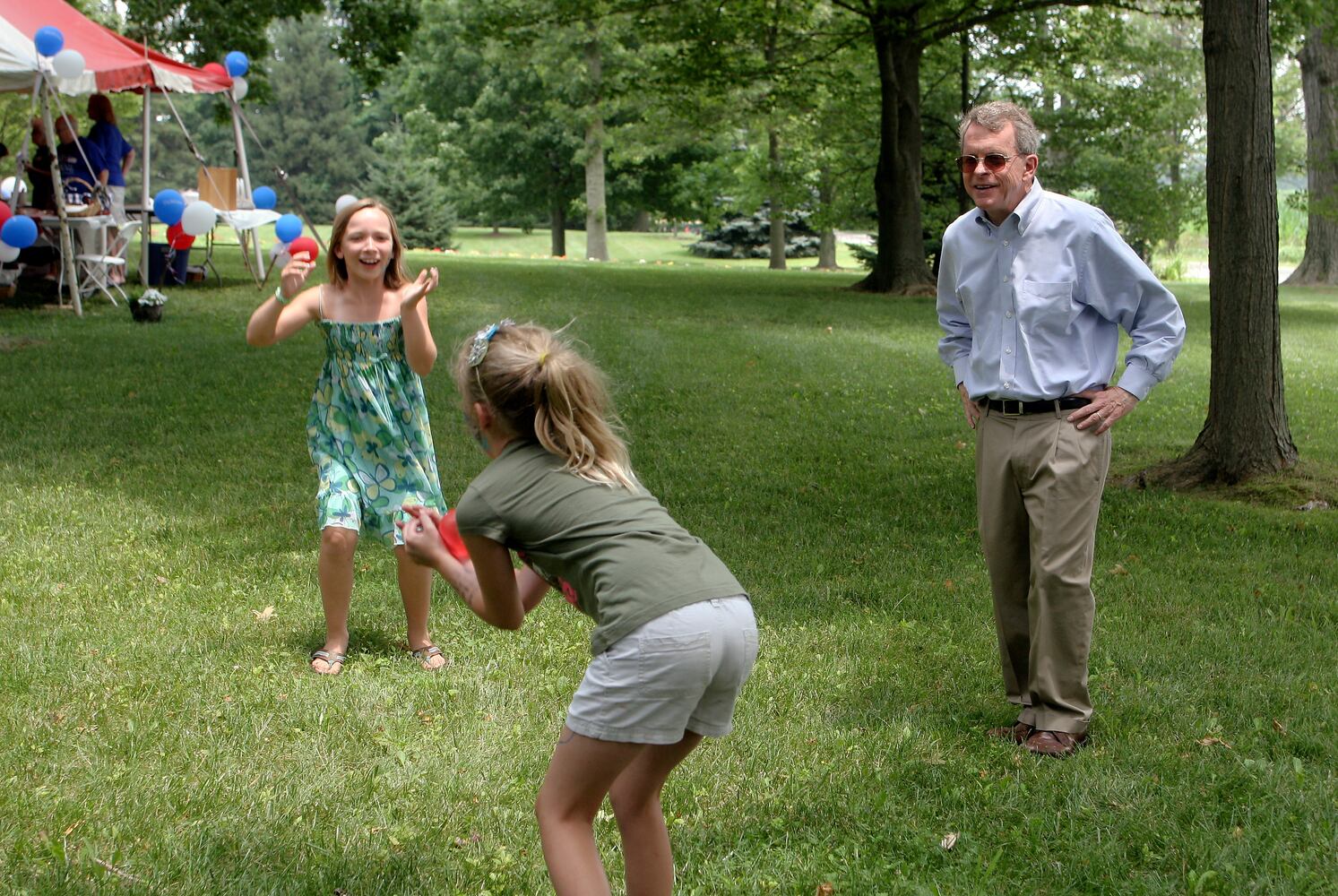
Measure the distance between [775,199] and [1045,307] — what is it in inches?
1351

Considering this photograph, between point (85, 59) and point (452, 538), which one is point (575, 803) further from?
point (85, 59)

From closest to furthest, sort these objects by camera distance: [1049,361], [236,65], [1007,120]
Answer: [1007,120], [1049,361], [236,65]

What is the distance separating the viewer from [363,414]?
510cm

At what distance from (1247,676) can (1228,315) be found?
396 cm

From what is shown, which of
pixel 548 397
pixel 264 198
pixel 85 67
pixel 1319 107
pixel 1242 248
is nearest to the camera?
pixel 548 397

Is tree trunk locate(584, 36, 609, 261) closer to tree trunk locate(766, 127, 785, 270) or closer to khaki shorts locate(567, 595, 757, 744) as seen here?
tree trunk locate(766, 127, 785, 270)

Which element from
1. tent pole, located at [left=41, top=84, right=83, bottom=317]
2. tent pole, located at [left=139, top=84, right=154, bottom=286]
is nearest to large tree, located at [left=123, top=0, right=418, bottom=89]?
tent pole, located at [left=139, top=84, right=154, bottom=286]

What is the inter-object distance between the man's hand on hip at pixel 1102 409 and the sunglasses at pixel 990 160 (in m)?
0.78

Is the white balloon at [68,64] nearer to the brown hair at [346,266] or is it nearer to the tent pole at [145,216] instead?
the tent pole at [145,216]

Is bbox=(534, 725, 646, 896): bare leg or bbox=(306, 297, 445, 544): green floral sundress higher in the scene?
bbox=(306, 297, 445, 544): green floral sundress

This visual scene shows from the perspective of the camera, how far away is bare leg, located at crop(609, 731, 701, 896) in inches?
115

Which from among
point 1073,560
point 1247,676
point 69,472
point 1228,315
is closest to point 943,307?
point 1073,560

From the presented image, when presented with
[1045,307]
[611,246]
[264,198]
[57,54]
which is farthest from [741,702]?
[611,246]

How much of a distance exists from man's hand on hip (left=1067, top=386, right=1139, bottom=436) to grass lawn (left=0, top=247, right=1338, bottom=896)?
1.08 metres
